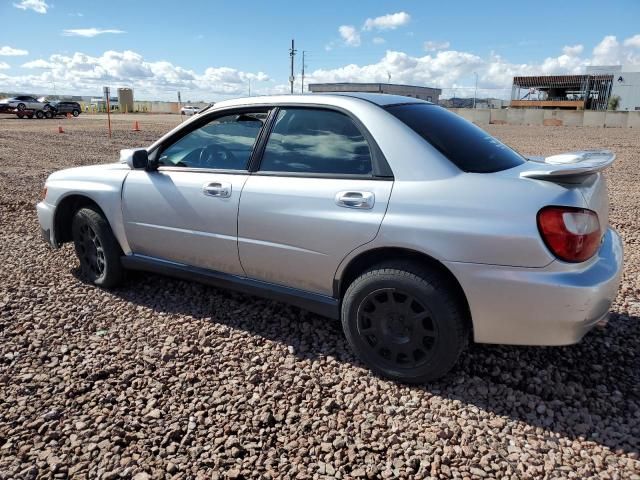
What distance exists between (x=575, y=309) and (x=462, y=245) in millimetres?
620

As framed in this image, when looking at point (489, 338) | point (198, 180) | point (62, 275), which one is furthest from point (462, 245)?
point (62, 275)

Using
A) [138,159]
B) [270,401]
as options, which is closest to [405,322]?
[270,401]

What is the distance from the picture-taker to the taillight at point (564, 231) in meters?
2.33

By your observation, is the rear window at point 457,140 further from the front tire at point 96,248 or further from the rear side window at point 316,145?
the front tire at point 96,248

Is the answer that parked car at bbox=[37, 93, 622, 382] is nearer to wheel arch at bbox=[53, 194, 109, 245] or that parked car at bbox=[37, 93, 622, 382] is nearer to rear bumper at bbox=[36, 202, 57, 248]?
wheel arch at bbox=[53, 194, 109, 245]

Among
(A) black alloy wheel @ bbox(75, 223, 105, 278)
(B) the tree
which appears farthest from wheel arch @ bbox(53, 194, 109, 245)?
(B) the tree

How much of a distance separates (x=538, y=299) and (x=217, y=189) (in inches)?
83.1

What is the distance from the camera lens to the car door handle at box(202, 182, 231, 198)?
10.6 feet

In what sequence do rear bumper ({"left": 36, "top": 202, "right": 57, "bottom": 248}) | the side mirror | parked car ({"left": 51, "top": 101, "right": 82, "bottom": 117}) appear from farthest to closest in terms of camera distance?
parked car ({"left": 51, "top": 101, "right": 82, "bottom": 117}), rear bumper ({"left": 36, "top": 202, "right": 57, "bottom": 248}), the side mirror

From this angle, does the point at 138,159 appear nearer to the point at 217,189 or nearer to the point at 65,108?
the point at 217,189

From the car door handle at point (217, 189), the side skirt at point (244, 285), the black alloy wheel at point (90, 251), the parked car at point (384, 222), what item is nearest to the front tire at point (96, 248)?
the black alloy wheel at point (90, 251)

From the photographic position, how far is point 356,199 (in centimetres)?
273

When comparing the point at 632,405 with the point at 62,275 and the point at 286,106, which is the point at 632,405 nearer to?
the point at 286,106

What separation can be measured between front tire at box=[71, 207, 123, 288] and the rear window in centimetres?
255
